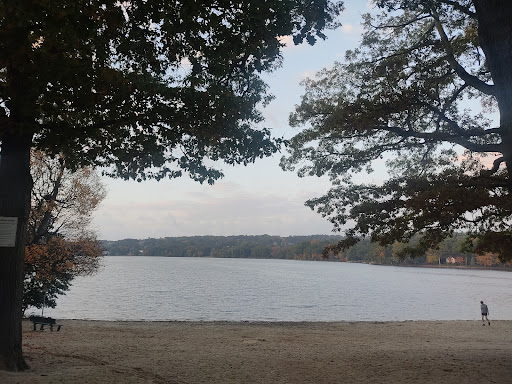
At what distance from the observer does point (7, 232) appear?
329 inches

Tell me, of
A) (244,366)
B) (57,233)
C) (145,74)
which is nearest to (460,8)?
(145,74)

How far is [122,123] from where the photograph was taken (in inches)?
343

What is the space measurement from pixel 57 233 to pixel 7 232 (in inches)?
641

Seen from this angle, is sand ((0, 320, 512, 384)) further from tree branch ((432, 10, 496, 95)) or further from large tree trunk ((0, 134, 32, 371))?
tree branch ((432, 10, 496, 95))

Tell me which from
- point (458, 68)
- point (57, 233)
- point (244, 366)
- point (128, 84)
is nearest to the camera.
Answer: point (128, 84)

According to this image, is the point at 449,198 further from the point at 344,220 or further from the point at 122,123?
the point at 122,123

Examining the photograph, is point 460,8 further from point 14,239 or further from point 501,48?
point 14,239

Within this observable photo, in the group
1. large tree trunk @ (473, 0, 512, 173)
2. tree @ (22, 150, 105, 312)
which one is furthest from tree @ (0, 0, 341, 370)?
tree @ (22, 150, 105, 312)

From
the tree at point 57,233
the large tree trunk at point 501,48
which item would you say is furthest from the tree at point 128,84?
the tree at point 57,233

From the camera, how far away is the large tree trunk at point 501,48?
844cm

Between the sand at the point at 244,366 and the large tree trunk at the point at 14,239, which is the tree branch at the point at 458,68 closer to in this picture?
the sand at the point at 244,366

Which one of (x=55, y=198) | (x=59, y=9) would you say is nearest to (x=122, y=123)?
(x=59, y=9)

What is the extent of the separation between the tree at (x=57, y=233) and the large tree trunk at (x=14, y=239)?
13037mm

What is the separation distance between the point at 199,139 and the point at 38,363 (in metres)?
5.93
